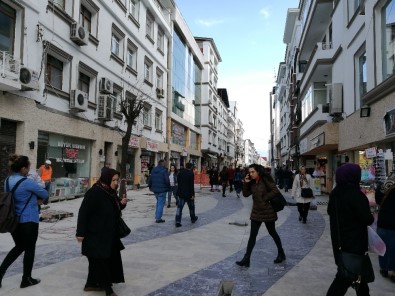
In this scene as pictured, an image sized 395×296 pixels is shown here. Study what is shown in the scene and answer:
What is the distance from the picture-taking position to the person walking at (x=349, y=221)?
395 centimetres

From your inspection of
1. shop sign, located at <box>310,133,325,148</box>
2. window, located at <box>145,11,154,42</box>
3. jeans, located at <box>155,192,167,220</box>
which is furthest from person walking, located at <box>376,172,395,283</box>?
window, located at <box>145,11,154,42</box>

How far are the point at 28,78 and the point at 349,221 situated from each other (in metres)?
11.4

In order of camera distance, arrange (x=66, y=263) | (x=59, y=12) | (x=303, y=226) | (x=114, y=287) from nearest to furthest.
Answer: (x=114, y=287), (x=66, y=263), (x=303, y=226), (x=59, y=12)

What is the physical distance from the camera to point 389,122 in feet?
33.8

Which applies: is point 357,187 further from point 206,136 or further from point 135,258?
point 206,136

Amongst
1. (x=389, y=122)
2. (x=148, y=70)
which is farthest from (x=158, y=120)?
(x=389, y=122)

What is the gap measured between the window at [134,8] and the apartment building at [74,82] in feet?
0.20

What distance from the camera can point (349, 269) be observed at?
153 inches

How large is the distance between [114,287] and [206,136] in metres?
45.0

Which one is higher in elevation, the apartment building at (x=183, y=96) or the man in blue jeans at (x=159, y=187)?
the apartment building at (x=183, y=96)

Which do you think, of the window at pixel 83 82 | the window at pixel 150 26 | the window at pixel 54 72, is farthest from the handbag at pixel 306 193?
the window at pixel 150 26

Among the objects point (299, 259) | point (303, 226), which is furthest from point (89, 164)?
point (299, 259)

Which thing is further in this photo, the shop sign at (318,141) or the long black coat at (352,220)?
the shop sign at (318,141)

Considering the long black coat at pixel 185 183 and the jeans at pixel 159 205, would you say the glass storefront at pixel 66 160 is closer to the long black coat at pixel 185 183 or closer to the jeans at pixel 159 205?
the jeans at pixel 159 205
